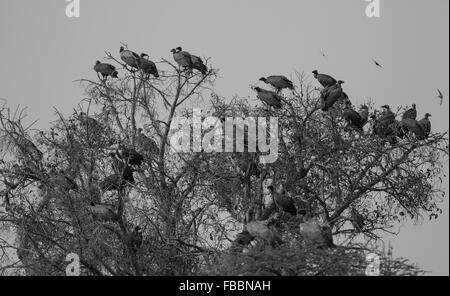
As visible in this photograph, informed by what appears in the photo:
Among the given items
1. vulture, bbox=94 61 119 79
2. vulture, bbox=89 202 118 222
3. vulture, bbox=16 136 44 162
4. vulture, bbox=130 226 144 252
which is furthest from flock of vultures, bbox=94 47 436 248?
vulture, bbox=16 136 44 162

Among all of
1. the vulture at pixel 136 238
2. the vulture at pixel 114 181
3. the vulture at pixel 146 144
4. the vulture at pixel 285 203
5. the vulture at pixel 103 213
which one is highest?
the vulture at pixel 146 144

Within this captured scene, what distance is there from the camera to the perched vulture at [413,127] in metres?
27.7

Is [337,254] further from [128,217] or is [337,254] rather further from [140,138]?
[140,138]

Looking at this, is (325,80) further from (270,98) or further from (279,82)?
(270,98)

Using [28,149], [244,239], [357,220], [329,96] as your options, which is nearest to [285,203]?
[244,239]

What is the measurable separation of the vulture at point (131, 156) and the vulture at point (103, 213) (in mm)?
1504

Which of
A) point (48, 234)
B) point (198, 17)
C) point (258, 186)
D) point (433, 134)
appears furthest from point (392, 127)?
point (198, 17)

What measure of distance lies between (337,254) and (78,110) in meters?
9.17

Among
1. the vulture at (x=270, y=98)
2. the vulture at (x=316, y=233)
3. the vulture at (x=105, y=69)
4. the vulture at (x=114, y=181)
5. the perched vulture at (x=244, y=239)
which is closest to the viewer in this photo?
the vulture at (x=316, y=233)

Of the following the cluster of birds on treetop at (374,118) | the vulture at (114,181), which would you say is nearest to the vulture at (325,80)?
the cluster of birds on treetop at (374,118)

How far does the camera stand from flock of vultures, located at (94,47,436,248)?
2308 cm

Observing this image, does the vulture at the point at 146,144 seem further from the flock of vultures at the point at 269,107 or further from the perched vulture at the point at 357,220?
the perched vulture at the point at 357,220

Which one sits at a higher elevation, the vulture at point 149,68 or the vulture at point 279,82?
the vulture at point 149,68

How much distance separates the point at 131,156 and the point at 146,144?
124 centimetres
